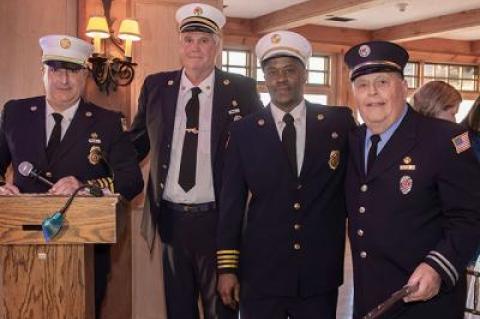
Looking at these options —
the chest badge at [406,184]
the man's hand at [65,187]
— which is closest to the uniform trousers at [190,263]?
the man's hand at [65,187]

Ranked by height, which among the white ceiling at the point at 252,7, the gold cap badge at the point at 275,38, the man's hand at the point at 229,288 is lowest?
the man's hand at the point at 229,288

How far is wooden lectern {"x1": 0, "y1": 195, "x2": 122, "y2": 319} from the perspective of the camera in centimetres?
168

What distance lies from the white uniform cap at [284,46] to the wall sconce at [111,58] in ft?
5.08

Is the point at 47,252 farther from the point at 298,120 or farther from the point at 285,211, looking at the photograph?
the point at 298,120

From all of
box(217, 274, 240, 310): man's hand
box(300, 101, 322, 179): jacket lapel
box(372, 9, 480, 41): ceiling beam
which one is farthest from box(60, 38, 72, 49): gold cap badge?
box(372, 9, 480, 41): ceiling beam

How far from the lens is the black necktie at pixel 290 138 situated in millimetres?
2084

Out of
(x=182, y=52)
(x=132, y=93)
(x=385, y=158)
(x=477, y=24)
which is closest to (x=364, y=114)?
(x=385, y=158)

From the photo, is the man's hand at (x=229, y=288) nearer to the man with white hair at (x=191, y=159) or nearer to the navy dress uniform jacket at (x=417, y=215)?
the man with white hair at (x=191, y=159)

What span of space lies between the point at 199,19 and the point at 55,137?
28.9 inches

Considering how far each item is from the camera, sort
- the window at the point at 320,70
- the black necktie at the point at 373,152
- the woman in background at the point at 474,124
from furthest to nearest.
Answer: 1. the window at the point at 320,70
2. the woman in background at the point at 474,124
3. the black necktie at the point at 373,152

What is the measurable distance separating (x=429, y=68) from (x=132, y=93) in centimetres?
759

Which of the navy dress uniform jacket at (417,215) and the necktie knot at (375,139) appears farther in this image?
the necktie knot at (375,139)

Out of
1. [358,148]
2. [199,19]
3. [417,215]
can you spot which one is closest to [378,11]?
[199,19]

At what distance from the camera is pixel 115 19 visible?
12.2ft
